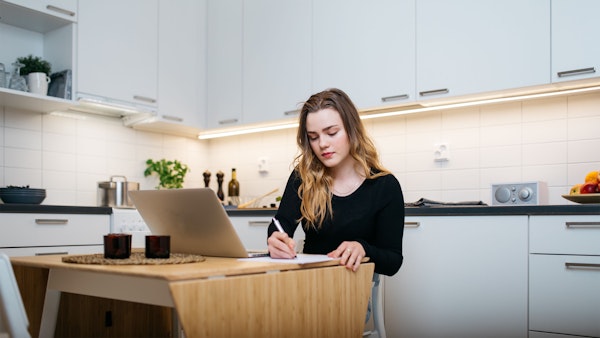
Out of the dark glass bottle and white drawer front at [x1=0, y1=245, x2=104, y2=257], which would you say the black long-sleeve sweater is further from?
the dark glass bottle

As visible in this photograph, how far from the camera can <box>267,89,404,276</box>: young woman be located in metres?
1.88

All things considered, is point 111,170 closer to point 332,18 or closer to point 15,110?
point 15,110

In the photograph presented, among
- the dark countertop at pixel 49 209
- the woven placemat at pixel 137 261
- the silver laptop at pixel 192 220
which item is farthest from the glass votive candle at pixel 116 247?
the dark countertop at pixel 49 209

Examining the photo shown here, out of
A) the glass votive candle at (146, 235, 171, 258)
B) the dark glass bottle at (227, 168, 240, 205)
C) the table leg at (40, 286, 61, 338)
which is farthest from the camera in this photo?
the dark glass bottle at (227, 168, 240, 205)

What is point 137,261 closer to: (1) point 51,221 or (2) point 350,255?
(2) point 350,255

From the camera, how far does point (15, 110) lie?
11.5 feet

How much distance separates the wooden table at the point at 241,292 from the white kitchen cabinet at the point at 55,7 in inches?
86.7

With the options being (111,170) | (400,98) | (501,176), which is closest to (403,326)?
(501,176)

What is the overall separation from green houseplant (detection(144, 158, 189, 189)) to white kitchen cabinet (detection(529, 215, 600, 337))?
248cm

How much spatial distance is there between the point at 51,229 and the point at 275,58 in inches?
67.7

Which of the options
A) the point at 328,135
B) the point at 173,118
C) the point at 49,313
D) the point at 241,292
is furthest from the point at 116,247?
the point at 173,118

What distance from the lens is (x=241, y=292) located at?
46.3 inches

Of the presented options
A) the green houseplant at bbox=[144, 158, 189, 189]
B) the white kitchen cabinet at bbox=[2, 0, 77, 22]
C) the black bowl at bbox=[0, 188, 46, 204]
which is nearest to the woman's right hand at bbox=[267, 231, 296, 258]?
the black bowl at bbox=[0, 188, 46, 204]

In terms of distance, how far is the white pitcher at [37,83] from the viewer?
332 cm
